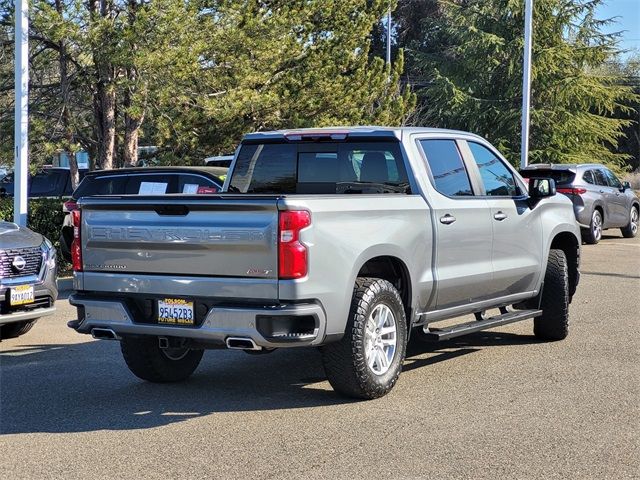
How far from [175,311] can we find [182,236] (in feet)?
1.68

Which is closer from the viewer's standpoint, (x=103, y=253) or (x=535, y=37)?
(x=103, y=253)

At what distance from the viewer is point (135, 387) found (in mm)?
7438

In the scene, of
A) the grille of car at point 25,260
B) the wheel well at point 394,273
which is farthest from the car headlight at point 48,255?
the wheel well at point 394,273

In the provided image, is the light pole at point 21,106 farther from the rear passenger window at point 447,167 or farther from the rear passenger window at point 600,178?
the rear passenger window at point 600,178

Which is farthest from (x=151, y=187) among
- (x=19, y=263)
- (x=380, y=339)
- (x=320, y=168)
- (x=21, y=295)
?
(x=380, y=339)

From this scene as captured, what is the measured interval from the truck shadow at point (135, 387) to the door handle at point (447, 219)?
1.30 metres

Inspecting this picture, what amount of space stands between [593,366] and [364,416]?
8.23 ft

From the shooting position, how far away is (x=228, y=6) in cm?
1752

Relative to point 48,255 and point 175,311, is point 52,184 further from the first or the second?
point 175,311

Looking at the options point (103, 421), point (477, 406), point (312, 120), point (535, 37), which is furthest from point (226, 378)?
point (535, 37)

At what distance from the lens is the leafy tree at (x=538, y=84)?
36.2m

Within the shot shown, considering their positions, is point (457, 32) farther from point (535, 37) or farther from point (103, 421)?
point (103, 421)

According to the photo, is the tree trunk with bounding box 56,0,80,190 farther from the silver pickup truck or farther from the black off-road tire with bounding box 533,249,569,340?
the black off-road tire with bounding box 533,249,569,340

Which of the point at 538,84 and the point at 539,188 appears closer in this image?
the point at 539,188
